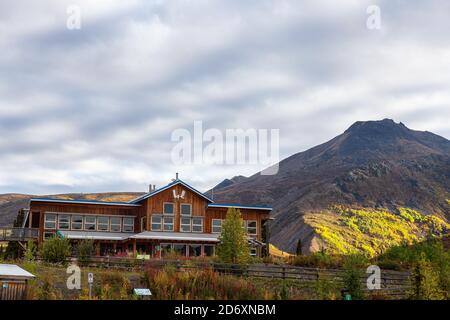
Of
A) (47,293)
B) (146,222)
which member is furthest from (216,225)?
(47,293)

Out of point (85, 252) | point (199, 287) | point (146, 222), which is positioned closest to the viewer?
point (199, 287)

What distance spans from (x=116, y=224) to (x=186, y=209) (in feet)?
23.4

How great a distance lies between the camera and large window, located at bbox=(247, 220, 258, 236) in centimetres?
5919

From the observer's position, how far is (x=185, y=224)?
56.7 m

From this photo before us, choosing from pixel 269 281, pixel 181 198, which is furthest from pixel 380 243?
pixel 269 281

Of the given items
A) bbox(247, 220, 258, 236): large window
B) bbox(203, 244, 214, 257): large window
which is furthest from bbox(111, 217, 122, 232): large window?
bbox(247, 220, 258, 236): large window

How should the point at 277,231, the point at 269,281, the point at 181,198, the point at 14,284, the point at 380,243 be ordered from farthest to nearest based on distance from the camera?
1. the point at 277,231
2. the point at 380,243
3. the point at 181,198
4. the point at 269,281
5. the point at 14,284

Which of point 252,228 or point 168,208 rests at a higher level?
point 168,208

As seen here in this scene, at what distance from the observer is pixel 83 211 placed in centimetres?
5528

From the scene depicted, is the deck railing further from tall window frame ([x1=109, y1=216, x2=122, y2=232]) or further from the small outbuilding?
the small outbuilding

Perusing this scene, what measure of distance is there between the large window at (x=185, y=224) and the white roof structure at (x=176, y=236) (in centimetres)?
63

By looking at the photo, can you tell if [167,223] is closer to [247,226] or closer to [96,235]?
[96,235]
